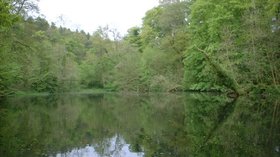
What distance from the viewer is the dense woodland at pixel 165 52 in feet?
101

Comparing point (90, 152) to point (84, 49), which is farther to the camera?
point (84, 49)

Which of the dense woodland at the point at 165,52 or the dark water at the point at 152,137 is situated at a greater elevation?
the dense woodland at the point at 165,52

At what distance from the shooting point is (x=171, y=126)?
53.9 ft

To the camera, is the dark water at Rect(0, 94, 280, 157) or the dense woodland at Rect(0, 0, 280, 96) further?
the dense woodland at Rect(0, 0, 280, 96)

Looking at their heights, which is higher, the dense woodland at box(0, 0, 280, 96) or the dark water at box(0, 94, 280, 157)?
the dense woodland at box(0, 0, 280, 96)

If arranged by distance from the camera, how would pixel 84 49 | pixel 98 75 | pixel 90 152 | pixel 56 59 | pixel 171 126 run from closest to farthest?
pixel 90 152 → pixel 171 126 → pixel 56 59 → pixel 98 75 → pixel 84 49

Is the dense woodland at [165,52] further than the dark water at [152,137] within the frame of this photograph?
Yes

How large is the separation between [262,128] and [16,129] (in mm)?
11090

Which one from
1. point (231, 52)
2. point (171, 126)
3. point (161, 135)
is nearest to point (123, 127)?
point (171, 126)

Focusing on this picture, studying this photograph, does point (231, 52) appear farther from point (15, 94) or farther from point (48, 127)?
point (15, 94)

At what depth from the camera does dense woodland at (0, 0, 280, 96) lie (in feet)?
101

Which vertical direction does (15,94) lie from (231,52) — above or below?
below

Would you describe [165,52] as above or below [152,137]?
above

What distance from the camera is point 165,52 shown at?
5597cm
